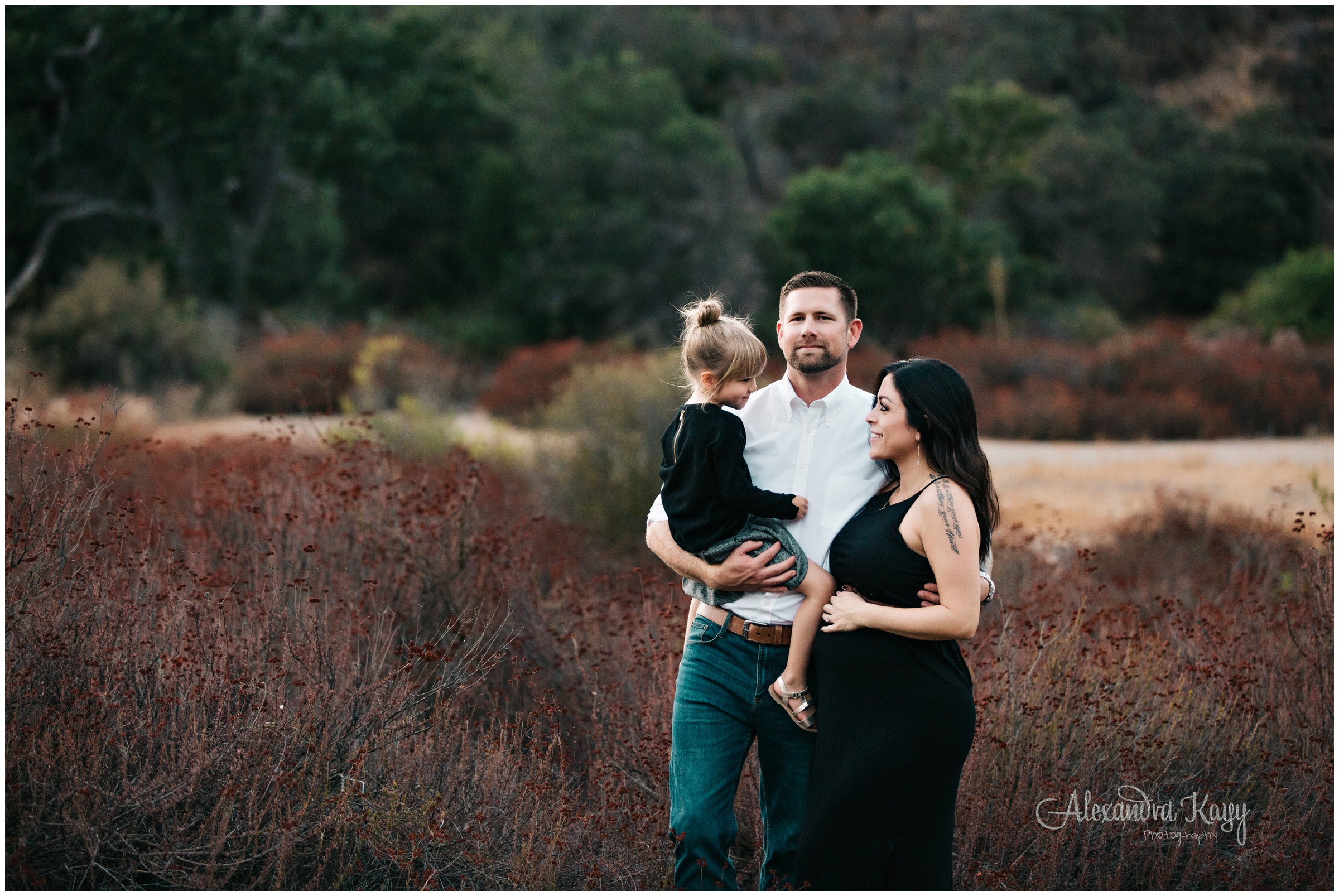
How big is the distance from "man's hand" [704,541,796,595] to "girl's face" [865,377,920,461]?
0.36 m

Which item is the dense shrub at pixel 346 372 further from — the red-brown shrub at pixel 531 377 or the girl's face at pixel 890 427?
the girl's face at pixel 890 427

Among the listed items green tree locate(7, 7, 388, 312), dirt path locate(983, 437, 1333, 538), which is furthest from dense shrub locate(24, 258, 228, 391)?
dirt path locate(983, 437, 1333, 538)

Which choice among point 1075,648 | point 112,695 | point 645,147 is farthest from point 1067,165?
point 112,695

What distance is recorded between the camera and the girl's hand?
2854 mm

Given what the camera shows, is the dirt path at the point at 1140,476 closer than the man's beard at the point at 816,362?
No

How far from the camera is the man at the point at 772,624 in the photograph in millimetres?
3041

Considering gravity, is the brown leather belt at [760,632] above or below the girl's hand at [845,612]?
below

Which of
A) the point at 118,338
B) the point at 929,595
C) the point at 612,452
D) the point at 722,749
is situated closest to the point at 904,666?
the point at 929,595

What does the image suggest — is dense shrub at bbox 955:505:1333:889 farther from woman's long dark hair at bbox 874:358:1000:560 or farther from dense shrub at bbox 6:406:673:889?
woman's long dark hair at bbox 874:358:1000:560

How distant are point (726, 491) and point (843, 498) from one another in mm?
321

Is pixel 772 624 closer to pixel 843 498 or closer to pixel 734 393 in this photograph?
pixel 843 498

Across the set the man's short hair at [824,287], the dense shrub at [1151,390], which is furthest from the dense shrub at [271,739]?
the dense shrub at [1151,390]

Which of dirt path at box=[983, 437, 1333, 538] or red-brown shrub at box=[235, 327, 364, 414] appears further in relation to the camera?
red-brown shrub at box=[235, 327, 364, 414]

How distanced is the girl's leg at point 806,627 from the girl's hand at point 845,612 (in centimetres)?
4
